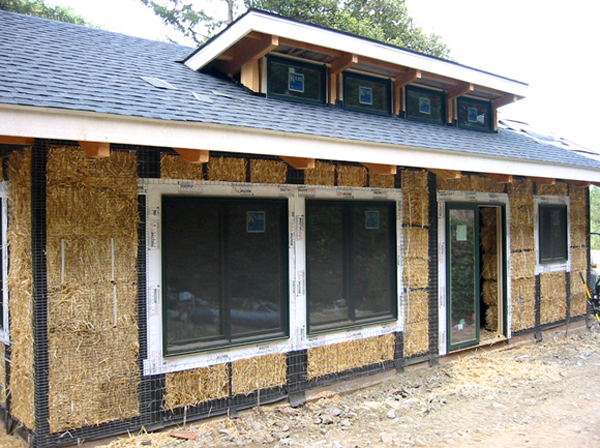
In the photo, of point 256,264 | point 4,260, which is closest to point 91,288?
point 4,260

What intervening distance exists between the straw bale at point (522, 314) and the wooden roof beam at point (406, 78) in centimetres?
364

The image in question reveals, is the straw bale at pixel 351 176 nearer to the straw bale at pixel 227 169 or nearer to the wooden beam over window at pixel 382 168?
the wooden beam over window at pixel 382 168

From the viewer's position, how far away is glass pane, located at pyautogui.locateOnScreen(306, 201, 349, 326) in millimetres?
5489

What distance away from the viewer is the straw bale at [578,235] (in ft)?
28.9

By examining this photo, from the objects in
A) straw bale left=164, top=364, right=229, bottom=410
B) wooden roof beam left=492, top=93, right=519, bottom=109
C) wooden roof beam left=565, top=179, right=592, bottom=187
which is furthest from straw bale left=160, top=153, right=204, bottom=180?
wooden roof beam left=565, top=179, right=592, bottom=187

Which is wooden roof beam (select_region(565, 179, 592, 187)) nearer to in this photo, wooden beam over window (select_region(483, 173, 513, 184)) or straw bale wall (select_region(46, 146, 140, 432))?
wooden beam over window (select_region(483, 173, 513, 184))

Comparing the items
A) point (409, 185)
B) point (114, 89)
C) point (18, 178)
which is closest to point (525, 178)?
point (409, 185)

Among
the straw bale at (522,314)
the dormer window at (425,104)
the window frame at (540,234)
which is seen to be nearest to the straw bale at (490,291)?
the straw bale at (522,314)

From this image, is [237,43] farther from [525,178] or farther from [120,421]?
[525,178]

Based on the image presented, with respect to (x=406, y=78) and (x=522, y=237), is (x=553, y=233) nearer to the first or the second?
(x=522, y=237)

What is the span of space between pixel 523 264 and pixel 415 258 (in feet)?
8.15

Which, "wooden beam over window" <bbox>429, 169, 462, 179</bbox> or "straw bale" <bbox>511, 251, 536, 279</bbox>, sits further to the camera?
"straw bale" <bbox>511, 251, 536, 279</bbox>

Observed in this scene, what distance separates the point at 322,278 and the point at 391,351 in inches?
53.6

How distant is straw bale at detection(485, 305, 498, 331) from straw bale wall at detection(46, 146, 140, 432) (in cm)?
561
